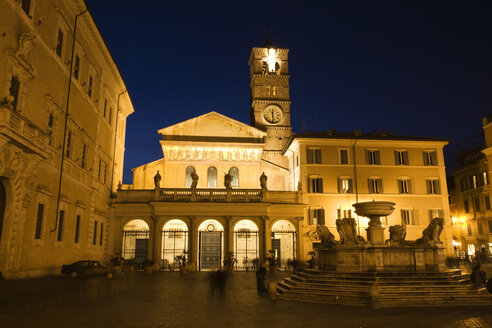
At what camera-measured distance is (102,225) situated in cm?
3406

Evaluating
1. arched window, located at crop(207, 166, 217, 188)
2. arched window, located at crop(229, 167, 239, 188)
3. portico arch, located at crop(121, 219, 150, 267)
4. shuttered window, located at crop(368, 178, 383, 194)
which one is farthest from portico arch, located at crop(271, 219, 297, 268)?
portico arch, located at crop(121, 219, 150, 267)

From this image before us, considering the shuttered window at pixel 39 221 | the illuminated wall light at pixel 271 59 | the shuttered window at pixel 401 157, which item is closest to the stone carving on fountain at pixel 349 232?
the shuttered window at pixel 39 221

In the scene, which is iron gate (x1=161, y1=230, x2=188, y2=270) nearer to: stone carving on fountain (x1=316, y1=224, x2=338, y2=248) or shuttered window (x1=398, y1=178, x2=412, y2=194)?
stone carving on fountain (x1=316, y1=224, x2=338, y2=248)

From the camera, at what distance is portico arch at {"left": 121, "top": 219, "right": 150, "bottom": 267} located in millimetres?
37188

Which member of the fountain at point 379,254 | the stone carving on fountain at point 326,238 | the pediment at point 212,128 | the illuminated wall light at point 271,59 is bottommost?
the fountain at point 379,254

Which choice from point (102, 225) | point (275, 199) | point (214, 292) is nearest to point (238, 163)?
point (275, 199)

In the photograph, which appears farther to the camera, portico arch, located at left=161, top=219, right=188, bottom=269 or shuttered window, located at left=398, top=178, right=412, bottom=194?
shuttered window, located at left=398, top=178, right=412, bottom=194

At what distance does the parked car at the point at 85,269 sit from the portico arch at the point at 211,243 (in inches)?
442

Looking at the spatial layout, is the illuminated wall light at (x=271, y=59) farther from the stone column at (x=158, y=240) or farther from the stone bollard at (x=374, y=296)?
the stone bollard at (x=374, y=296)

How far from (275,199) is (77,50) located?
785 inches

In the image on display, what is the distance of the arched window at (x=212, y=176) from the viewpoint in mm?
41531

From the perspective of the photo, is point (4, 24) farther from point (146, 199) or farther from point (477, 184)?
point (477, 184)

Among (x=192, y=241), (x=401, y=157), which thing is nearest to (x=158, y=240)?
(x=192, y=241)

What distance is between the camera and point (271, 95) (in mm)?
59969
